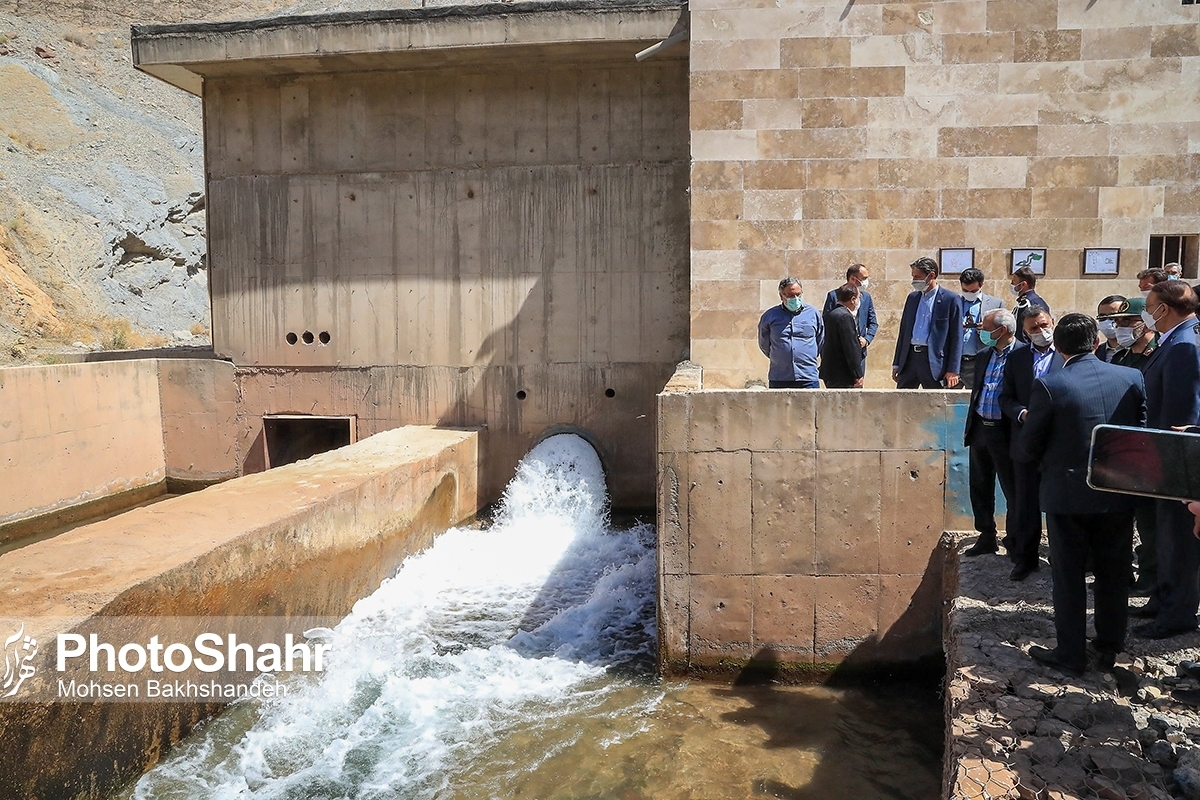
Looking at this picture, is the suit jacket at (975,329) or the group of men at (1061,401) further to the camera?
the suit jacket at (975,329)

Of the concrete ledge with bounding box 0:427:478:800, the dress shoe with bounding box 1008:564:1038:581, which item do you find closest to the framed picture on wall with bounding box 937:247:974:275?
the dress shoe with bounding box 1008:564:1038:581

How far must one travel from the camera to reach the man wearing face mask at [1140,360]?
4.58m

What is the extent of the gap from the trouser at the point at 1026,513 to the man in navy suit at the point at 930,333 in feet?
5.59

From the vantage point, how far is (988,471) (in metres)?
5.21

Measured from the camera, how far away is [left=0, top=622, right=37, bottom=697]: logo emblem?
3621mm

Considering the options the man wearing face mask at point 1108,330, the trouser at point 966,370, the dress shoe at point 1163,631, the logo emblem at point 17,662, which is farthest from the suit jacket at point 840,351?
the logo emblem at point 17,662

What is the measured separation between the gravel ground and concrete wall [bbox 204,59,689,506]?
648cm

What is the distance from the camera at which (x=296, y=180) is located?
36.0ft

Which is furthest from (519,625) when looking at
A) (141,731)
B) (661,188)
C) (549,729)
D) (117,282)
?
(117,282)

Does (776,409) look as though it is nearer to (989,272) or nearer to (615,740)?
(615,740)

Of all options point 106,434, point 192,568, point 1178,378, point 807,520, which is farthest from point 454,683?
point 106,434

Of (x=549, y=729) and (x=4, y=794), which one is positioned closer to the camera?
(x=4, y=794)

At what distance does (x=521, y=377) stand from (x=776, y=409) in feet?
17.7

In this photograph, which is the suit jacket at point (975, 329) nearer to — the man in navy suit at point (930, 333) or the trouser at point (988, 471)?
the man in navy suit at point (930, 333)
